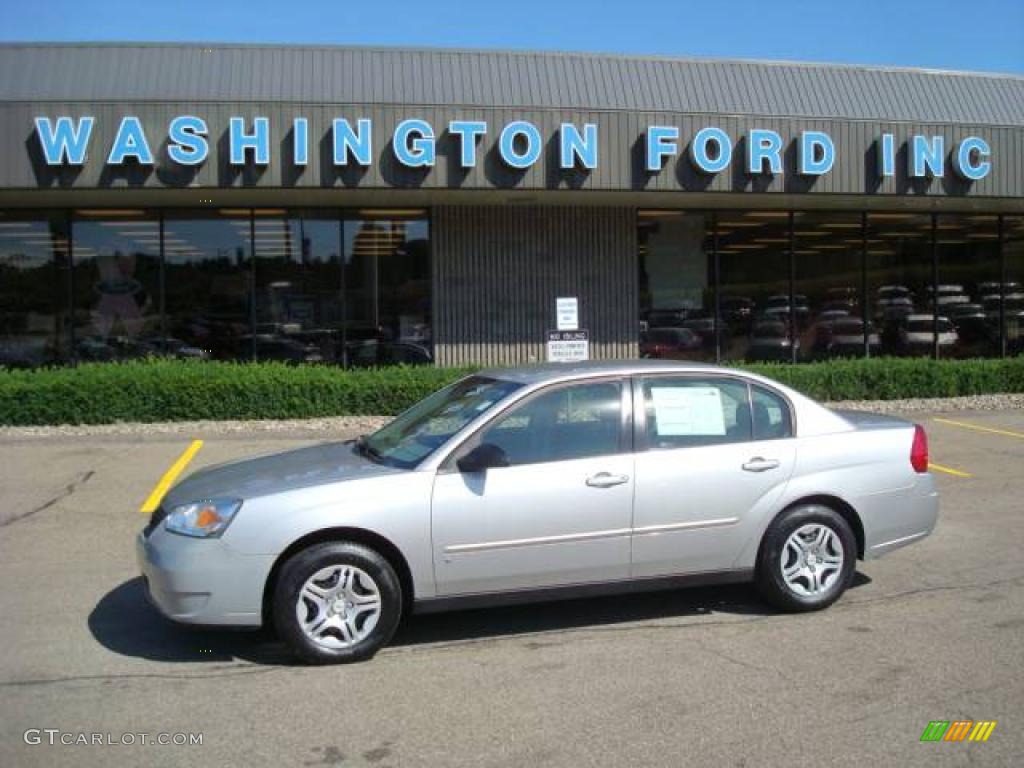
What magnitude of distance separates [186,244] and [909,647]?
14.0m

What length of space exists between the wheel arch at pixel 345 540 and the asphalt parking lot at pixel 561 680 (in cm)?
38

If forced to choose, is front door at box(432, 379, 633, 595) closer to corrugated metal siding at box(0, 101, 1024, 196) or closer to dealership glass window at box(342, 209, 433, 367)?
corrugated metal siding at box(0, 101, 1024, 196)

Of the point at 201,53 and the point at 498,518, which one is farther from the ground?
the point at 201,53

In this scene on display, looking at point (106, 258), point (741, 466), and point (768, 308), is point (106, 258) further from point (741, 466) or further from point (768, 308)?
point (741, 466)

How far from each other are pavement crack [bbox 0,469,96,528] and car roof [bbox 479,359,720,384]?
465 cm

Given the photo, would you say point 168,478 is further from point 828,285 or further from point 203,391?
point 828,285

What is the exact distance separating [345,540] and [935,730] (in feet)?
9.26

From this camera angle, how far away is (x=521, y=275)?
16750 millimetres

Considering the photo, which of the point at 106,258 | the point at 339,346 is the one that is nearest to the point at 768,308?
the point at 339,346

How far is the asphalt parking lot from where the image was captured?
399 centimetres

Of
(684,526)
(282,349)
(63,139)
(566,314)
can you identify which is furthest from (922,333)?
(684,526)

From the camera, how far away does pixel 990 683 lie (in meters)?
4.61

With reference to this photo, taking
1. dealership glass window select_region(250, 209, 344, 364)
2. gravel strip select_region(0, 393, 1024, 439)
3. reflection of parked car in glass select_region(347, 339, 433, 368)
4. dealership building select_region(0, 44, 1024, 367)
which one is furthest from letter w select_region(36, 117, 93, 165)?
reflection of parked car in glass select_region(347, 339, 433, 368)

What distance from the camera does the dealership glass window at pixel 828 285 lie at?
18375 millimetres
